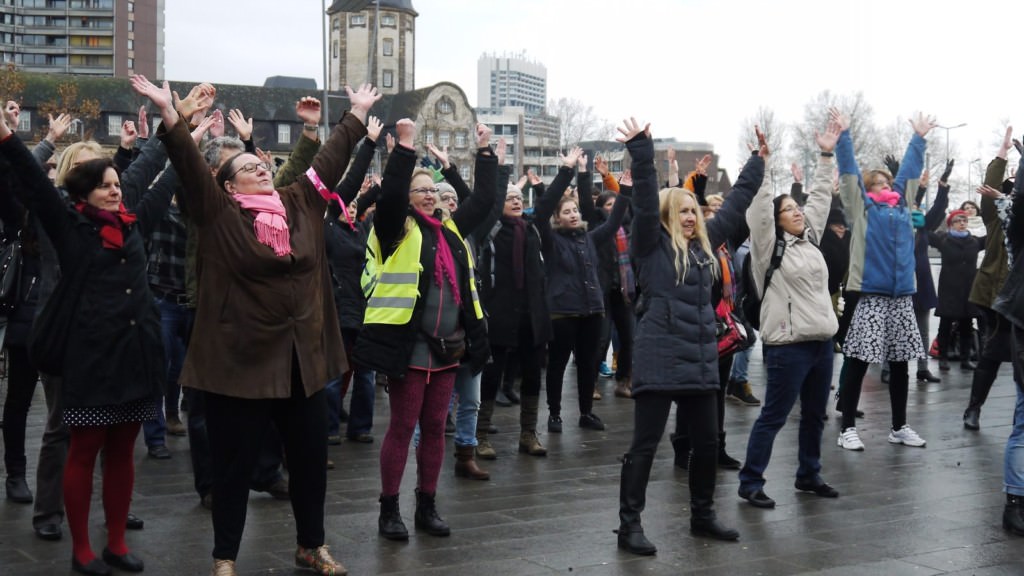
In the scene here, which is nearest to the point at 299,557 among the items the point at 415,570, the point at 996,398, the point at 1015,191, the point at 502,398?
the point at 415,570

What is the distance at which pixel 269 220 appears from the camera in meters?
5.50

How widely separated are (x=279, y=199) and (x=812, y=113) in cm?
8313

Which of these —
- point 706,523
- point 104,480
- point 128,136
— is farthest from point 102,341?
point 706,523

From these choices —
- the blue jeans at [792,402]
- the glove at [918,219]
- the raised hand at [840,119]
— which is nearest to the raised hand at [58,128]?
the blue jeans at [792,402]

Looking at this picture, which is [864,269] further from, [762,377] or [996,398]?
[762,377]

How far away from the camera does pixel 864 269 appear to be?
991 centimetres

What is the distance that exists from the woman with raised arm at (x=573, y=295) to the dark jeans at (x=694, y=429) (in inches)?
130

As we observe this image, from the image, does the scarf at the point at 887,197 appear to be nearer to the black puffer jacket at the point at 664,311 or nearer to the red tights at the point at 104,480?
the black puffer jacket at the point at 664,311

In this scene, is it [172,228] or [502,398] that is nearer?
[172,228]

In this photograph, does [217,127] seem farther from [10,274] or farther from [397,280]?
[397,280]

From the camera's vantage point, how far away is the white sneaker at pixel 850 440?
9633 millimetres

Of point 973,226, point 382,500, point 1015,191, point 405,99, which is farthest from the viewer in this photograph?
point 405,99

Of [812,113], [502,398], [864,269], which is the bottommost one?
[502,398]

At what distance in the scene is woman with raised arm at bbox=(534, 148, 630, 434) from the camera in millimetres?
10250
